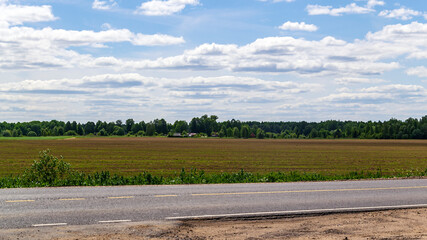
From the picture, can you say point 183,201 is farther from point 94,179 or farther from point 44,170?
point 44,170

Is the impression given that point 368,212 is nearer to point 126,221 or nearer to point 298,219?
point 298,219

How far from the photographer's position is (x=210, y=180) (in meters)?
17.9

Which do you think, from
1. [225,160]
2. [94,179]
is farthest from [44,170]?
[225,160]

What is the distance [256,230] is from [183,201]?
3.57 m

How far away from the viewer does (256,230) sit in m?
9.15

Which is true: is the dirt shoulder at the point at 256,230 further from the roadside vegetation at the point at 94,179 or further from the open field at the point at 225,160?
the open field at the point at 225,160

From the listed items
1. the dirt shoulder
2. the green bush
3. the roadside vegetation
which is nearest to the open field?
the green bush

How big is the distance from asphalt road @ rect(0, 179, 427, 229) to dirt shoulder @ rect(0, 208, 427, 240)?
1.87 feet

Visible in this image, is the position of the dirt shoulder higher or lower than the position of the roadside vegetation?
lower

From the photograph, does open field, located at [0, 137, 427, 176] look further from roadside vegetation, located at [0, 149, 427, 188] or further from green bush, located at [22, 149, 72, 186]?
roadside vegetation, located at [0, 149, 427, 188]

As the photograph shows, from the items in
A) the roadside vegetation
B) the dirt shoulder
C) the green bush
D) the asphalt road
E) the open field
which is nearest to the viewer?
the dirt shoulder

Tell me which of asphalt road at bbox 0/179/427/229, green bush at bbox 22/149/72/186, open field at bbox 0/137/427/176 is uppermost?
green bush at bbox 22/149/72/186

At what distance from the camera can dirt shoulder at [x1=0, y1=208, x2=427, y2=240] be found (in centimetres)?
859

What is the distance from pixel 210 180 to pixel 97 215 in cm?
795
